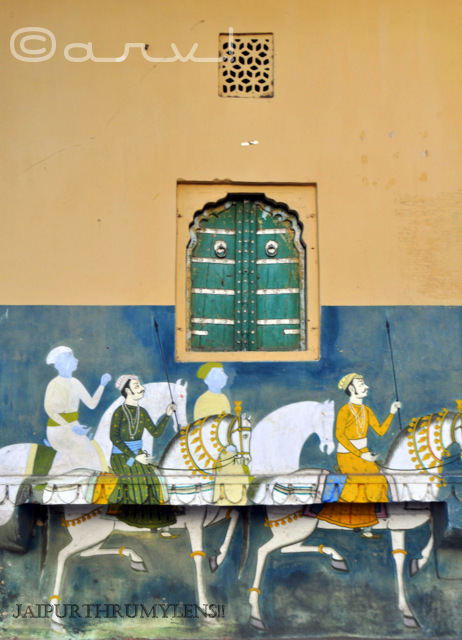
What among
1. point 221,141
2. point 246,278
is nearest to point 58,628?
point 246,278

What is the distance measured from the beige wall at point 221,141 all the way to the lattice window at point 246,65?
0.08 meters

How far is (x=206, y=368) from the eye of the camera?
633cm

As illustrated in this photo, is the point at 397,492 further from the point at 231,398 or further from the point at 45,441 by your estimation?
the point at 45,441

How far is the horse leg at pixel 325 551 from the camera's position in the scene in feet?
20.9

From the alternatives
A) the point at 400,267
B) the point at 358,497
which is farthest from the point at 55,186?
the point at 358,497

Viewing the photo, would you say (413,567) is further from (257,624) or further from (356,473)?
(257,624)

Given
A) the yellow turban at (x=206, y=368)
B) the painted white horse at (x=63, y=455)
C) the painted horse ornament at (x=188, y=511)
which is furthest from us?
the yellow turban at (x=206, y=368)

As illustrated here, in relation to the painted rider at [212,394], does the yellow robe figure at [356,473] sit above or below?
below

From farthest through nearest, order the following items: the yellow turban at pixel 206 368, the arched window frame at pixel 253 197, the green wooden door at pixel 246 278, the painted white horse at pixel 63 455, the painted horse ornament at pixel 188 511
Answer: the green wooden door at pixel 246 278, the arched window frame at pixel 253 197, the yellow turban at pixel 206 368, the painted horse ornament at pixel 188 511, the painted white horse at pixel 63 455

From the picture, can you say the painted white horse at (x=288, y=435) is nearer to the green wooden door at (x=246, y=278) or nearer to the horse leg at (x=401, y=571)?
the green wooden door at (x=246, y=278)

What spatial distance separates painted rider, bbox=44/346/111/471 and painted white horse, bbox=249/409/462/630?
1.48m

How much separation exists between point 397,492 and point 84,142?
3.72 m

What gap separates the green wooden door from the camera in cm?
654

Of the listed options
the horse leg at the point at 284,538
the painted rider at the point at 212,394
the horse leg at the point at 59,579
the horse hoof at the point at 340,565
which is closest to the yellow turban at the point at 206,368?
the painted rider at the point at 212,394
